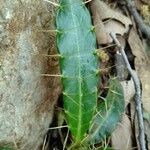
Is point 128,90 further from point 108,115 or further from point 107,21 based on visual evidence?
point 107,21

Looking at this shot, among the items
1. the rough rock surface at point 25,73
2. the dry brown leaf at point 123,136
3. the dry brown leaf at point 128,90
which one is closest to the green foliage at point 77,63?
the rough rock surface at point 25,73

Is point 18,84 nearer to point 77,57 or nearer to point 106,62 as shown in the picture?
point 77,57

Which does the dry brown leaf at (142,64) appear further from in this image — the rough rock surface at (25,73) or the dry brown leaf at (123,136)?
the rough rock surface at (25,73)

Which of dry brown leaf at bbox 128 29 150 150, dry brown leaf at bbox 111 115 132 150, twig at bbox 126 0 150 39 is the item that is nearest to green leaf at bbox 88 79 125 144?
dry brown leaf at bbox 111 115 132 150

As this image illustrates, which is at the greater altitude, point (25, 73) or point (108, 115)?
point (25, 73)

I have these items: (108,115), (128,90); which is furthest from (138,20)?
(108,115)

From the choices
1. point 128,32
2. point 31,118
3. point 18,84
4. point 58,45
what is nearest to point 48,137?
point 31,118

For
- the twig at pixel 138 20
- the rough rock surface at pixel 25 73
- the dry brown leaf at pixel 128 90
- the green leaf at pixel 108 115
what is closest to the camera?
the rough rock surface at pixel 25 73
